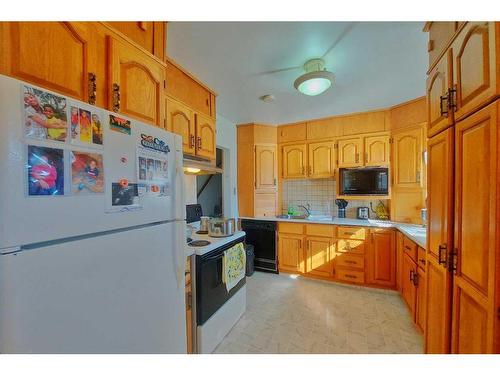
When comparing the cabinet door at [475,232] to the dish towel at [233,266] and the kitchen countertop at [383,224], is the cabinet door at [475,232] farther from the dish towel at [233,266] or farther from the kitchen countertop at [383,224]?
the dish towel at [233,266]

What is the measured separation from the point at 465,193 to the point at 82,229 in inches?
60.2

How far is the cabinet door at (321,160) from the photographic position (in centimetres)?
323

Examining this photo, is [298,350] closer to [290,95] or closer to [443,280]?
[443,280]

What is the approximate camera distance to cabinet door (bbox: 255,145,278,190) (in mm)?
3533

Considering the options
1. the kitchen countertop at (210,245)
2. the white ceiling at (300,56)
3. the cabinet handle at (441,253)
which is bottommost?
the kitchen countertop at (210,245)

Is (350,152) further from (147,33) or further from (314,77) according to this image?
(147,33)

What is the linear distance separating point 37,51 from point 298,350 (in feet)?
7.72

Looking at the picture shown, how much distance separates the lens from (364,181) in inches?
117

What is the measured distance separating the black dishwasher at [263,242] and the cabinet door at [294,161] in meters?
0.86

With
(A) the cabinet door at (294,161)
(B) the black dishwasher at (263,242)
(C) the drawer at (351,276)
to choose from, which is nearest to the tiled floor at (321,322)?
(C) the drawer at (351,276)

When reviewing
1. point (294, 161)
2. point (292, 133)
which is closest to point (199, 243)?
point (294, 161)

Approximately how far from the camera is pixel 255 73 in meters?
2.01

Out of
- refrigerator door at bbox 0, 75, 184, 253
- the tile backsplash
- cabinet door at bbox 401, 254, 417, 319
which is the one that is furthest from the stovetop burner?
the tile backsplash
